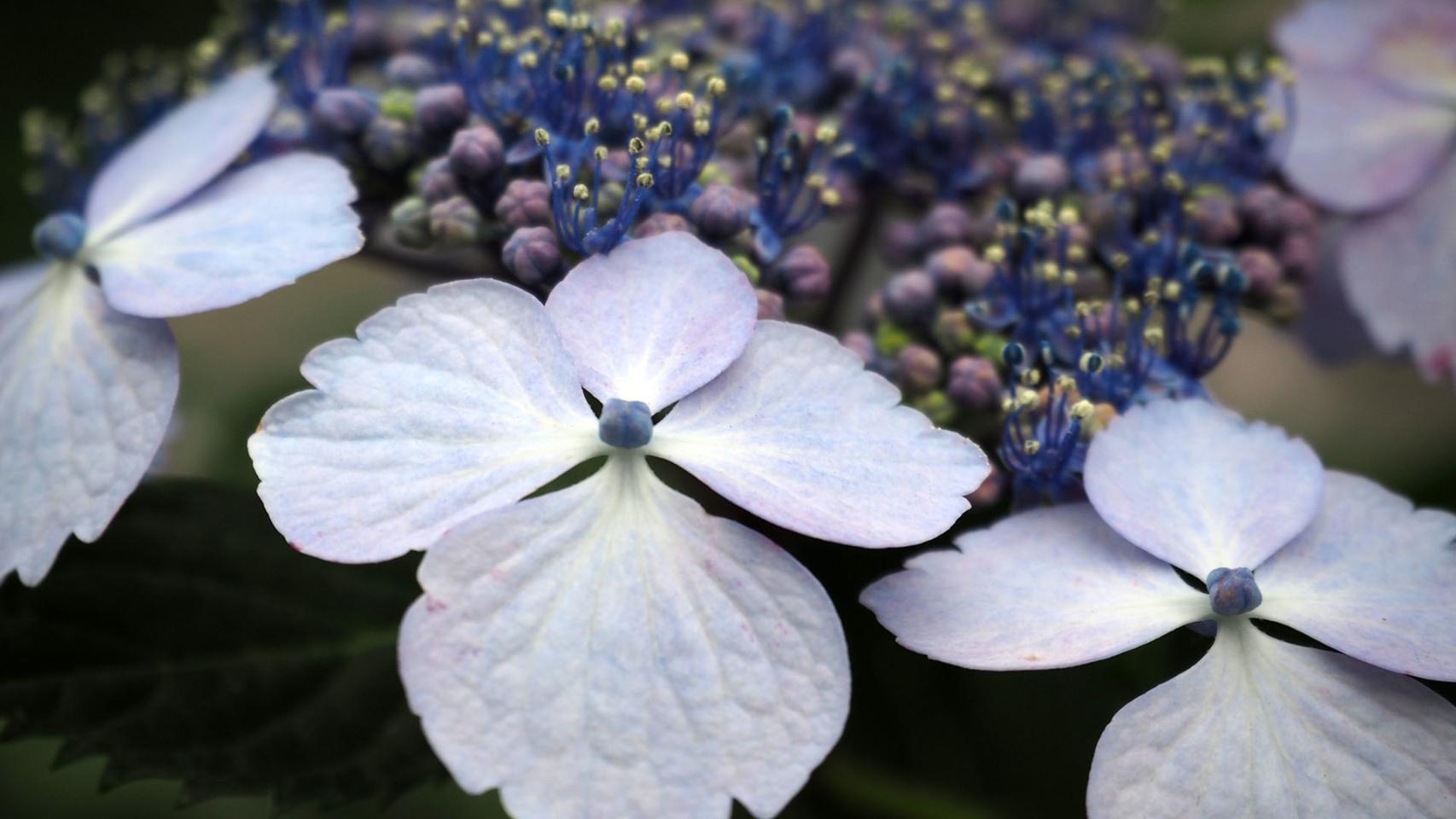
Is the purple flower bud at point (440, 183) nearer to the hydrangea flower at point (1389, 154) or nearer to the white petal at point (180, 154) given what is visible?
the white petal at point (180, 154)

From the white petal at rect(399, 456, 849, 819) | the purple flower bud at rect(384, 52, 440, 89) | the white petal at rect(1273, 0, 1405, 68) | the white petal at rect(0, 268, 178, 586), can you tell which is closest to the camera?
the white petal at rect(399, 456, 849, 819)

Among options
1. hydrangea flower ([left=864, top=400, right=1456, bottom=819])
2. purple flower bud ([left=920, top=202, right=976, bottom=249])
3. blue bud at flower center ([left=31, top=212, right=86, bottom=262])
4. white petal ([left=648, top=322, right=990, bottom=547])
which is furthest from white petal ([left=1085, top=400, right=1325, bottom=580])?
blue bud at flower center ([left=31, top=212, right=86, bottom=262])

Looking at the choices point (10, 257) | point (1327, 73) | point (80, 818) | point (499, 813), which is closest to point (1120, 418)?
point (1327, 73)

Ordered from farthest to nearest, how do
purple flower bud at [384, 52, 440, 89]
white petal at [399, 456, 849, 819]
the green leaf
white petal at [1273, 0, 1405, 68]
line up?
white petal at [1273, 0, 1405, 68]
purple flower bud at [384, 52, 440, 89]
the green leaf
white petal at [399, 456, 849, 819]

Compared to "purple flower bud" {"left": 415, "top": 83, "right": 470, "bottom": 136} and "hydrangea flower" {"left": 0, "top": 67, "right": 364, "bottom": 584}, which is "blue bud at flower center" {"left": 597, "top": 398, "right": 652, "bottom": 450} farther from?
"purple flower bud" {"left": 415, "top": 83, "right": 470, "bottom": 136}

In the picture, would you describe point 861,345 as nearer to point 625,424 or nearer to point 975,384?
point 975,384

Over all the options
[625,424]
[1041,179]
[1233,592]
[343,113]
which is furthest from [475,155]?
[1233,592]

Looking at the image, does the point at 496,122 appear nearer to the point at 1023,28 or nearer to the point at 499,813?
the point at 1023,28

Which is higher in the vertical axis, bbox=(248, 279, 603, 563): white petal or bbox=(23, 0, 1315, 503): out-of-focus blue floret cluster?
bbox=(23, 0, 1315, 503): out-of-focus blue floret cluster
